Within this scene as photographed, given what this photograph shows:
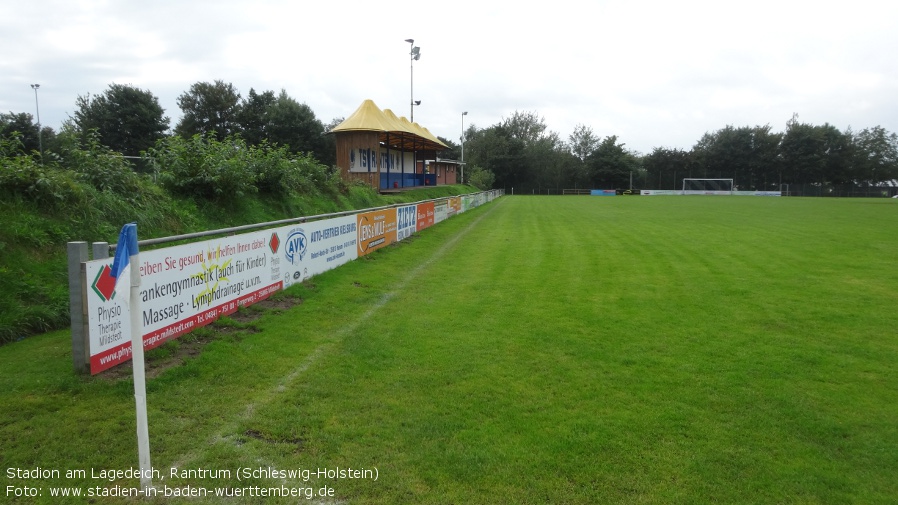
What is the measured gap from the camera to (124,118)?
1913 inches

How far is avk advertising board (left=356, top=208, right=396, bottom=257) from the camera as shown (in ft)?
44.4

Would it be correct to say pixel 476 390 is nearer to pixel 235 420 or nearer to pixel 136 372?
pixel 235 420

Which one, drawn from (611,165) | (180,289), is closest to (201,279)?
(180,289)

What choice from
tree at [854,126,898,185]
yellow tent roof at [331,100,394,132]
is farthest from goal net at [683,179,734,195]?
yellow tent roof at [331,100,394,132]

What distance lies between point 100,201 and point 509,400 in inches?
314

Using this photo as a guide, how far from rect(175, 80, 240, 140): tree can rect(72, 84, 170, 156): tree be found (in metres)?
9.13

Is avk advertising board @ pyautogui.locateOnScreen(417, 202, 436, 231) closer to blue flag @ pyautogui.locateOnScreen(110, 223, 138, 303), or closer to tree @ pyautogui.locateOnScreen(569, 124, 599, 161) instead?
blue flag @ pyautogui.locateOnScreen(110, 223, 138, 303)

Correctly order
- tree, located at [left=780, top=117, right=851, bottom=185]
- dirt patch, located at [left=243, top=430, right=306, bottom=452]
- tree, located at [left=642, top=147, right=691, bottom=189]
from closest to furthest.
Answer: dirt patch, located at [left=243, top=430, right=306, bottom=452] → tree, located at [left=780, top=117, right=851, bottom=185] → tree, located at [left=642, top=147, right=691, bottom=189]

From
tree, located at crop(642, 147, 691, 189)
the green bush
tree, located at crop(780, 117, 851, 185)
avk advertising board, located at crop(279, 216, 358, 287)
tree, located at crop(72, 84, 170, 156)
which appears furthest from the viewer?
tree, located at crop(642, 147, 691, 189)

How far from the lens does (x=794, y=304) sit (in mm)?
8922

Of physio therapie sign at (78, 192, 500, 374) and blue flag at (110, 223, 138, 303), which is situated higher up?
blue flag at (110, 223, 138, 303)

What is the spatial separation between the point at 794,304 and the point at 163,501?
9429 mm

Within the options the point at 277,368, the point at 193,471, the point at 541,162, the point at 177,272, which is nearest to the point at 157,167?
the point at 177,272

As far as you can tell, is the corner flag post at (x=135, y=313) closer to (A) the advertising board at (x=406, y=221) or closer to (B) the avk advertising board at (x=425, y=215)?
(A) the advertising board at (x=406, y=221)
